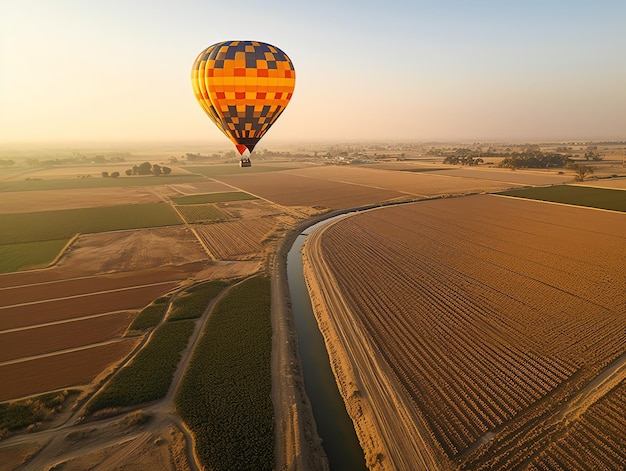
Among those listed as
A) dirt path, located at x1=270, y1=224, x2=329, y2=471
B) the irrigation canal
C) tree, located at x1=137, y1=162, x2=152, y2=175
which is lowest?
the irrigation canal

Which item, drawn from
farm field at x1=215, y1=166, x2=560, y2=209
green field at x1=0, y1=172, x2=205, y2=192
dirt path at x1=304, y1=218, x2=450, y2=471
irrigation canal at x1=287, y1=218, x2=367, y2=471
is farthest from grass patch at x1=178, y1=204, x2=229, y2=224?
green field at x1=0, y1=172, x2=205, y2=192

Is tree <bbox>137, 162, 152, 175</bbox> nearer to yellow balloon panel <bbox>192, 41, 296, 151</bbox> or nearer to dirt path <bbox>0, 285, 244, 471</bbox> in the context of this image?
yellow balloon panel <bbox>192, 41, 296, 151</bbox>

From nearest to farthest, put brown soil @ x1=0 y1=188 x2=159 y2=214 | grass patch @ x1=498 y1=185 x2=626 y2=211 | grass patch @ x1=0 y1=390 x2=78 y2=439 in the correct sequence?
1. grass patch @ x1=0 y1=390 x2=78 y2=439
2. grass patch @ x1=498 y1=185 x2=626 y2=211
3. brown soil @ x1=0 y1=188 x2=159 y2=214

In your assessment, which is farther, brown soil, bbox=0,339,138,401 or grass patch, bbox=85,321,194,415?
brown soil, bbox=0,339,138,401

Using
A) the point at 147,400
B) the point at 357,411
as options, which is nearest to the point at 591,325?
the point at 357,411

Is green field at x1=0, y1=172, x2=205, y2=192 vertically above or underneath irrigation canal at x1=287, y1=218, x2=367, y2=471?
above

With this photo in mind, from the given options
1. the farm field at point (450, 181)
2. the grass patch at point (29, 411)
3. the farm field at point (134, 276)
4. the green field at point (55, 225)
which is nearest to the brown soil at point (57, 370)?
the farm field at point (134, 276)

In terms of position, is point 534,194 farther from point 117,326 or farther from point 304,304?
point 117,326

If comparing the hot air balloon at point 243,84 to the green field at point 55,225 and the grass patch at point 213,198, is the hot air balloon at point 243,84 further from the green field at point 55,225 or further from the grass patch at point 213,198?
the grass patch at point 213,198
